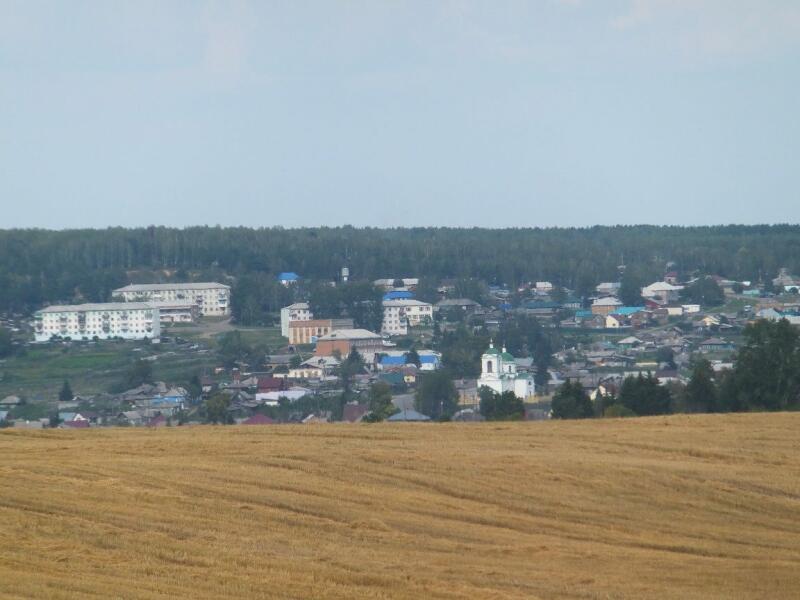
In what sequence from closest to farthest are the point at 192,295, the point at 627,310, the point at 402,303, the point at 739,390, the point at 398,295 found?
Answer: the point at 739,390, the point at 192,295, the point at 402,303, the point at 627,310, the point at 398,295

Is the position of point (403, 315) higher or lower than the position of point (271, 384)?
higher

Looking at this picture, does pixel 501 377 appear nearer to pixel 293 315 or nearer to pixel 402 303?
pixel 293 315

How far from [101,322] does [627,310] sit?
41171 millimetres

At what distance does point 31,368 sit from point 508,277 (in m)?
62.6

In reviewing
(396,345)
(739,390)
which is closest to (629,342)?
(396,345)

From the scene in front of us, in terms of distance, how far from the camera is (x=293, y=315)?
11400cm

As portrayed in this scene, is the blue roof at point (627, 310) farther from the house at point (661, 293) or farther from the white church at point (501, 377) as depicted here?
the white church at point (501, 377)

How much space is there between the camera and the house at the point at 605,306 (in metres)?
126

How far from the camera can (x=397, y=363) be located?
304 ft

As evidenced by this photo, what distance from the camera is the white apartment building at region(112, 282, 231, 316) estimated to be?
12038 centimetres

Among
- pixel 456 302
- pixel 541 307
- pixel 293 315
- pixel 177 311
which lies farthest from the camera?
pixel 456 302

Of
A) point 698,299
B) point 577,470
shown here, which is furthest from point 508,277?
point 577,470

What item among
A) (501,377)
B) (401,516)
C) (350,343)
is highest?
(401,516)

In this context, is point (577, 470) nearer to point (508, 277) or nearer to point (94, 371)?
Result: point (94, 371)
